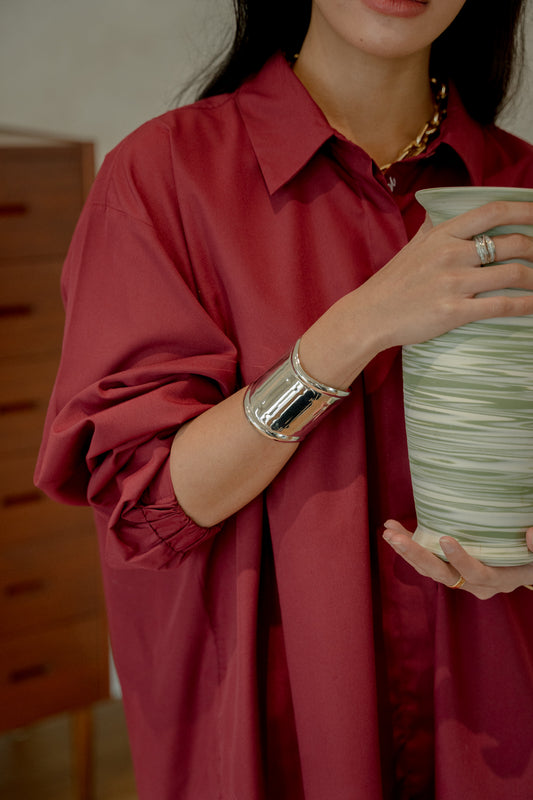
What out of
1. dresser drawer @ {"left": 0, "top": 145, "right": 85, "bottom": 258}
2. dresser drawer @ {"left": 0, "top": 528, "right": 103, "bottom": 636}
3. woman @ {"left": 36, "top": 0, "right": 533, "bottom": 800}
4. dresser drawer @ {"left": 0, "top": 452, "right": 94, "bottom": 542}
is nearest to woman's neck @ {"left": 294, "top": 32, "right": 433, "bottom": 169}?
woman @ {"left": 36, "top": 0, "right": 533, "bottom": 800}

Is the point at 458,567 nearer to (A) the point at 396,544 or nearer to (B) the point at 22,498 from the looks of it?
(A) the point at 396,544

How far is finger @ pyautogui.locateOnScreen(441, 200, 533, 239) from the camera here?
0.67 m

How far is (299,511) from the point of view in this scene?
0.85 meters

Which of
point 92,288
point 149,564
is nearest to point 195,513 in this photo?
point 149,564

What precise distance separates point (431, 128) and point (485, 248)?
35 centimetres

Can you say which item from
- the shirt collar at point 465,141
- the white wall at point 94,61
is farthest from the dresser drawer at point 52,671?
the shirt collar at point 465,141

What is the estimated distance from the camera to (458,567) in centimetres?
74

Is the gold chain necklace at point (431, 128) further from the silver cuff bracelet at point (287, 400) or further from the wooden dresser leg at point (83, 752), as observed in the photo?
the wooden dresser leg at point (83, 752)

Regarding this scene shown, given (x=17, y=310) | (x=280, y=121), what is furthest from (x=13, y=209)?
(x=280, y=121)

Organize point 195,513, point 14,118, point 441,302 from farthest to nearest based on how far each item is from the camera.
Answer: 1. point 14,118
2. point 195,513
3. point 441,302

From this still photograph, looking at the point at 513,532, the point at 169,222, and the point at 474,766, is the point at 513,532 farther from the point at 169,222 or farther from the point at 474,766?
the point at 169,222

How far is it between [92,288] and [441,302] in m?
0.36

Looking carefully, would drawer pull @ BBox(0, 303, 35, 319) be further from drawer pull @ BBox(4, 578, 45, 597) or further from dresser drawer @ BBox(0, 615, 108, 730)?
dresser drawer @ BBox(0, 615, 108, 730)

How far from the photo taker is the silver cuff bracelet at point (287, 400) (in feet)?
2.54
